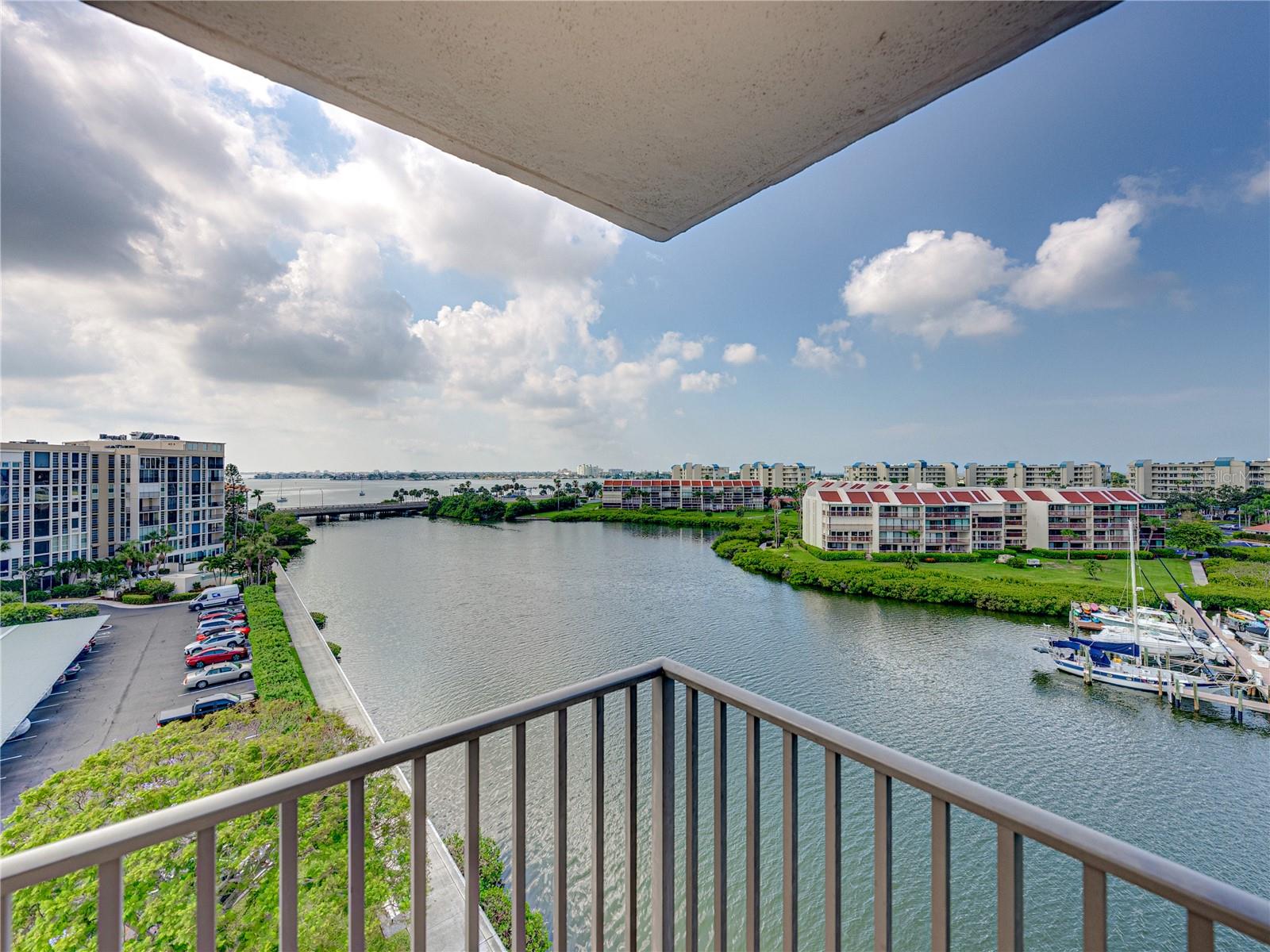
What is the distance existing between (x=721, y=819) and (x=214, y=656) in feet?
34.1

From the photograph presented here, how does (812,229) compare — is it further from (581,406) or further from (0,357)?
(0,357)

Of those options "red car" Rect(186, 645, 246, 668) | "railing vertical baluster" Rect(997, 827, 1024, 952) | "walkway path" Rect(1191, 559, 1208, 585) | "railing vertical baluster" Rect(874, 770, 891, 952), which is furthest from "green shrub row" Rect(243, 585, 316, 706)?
"walkway path" Rect(1191, 559, 1208, 585)

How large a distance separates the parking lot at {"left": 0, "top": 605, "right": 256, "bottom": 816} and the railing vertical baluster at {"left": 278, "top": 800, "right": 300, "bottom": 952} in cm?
673

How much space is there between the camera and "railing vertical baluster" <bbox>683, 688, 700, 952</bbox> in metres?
0.91

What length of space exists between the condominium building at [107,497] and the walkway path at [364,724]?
3188 mm

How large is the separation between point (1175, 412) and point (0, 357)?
14.8 meters

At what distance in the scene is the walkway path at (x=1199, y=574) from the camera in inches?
424

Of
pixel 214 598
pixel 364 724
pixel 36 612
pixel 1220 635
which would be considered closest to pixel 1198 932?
pixel 364 724

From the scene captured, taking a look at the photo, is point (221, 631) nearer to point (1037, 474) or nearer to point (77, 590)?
point (77, 590)

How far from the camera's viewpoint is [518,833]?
2.88 feet

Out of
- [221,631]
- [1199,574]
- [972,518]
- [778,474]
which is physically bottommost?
[221,631]

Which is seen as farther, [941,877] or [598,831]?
[598,831]

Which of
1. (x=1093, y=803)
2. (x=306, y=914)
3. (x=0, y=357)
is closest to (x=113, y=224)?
(x=0, y=357)

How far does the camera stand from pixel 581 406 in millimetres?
17406
